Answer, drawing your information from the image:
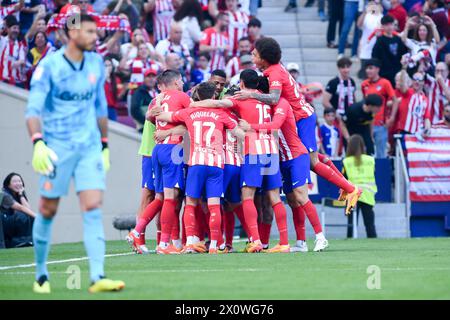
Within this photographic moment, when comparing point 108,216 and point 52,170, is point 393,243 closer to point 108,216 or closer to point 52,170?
point 108,216

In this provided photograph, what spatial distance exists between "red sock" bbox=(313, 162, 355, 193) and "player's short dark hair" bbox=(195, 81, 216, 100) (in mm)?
1722

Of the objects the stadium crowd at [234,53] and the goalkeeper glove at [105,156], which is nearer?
the goalkeeper glove at [105,156]

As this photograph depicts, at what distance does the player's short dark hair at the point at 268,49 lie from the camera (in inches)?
573

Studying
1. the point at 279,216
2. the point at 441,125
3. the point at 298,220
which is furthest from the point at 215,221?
the point at 441,125

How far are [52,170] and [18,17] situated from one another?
46.1ft

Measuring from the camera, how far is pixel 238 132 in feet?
48.3

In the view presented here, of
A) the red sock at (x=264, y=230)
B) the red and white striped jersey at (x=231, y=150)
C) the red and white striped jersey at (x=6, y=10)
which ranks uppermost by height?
the red and white striped jersey at (x=6, y=10)

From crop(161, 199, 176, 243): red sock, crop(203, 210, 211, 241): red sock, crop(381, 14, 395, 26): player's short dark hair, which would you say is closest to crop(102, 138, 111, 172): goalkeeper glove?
crop(161, 199, 176, 243): red sock

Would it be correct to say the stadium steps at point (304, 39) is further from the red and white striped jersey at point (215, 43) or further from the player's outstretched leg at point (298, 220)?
the player's outstretched leg at point (298, 220)

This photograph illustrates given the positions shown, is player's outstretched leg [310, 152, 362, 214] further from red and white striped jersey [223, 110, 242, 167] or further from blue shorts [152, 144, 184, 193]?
blue shorts [152, 144, 184, 193]

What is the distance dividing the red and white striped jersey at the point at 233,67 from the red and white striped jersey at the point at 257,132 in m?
7.65

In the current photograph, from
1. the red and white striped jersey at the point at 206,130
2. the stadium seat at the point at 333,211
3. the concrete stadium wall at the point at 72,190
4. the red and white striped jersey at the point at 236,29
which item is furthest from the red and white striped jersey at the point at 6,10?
the red and white striped jersey at the point at 206,130

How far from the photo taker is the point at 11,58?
22359mm
